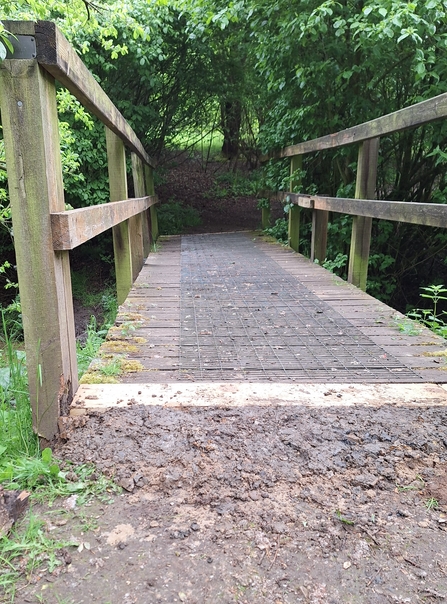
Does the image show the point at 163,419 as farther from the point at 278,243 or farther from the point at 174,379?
the point at 278,243

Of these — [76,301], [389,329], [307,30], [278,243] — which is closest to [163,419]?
[389,329]

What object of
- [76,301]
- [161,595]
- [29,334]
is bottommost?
[76,301]

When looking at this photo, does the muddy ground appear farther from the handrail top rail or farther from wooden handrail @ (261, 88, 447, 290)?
the handrail top rail

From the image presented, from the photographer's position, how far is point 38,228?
162cm

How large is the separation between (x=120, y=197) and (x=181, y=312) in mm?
1191

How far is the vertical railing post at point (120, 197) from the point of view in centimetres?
375

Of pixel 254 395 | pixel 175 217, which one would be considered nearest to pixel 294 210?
pixel 254 395

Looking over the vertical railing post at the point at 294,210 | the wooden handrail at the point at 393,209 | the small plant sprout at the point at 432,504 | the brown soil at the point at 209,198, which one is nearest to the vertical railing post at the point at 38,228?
the small plant sprout at the point at 432,504

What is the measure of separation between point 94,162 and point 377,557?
6.58m

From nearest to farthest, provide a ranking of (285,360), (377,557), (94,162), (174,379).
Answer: (377,557) < (174,379) < (285,360) < (94,162)

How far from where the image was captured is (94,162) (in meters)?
6.83

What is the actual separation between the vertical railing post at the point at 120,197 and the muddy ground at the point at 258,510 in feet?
7.87

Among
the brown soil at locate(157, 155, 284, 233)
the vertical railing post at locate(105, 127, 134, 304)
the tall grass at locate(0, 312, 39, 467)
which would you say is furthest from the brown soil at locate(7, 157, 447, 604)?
the brown soil at locate(157, 155, 284, 233)

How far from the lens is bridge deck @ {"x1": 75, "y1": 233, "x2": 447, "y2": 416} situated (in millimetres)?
2234
